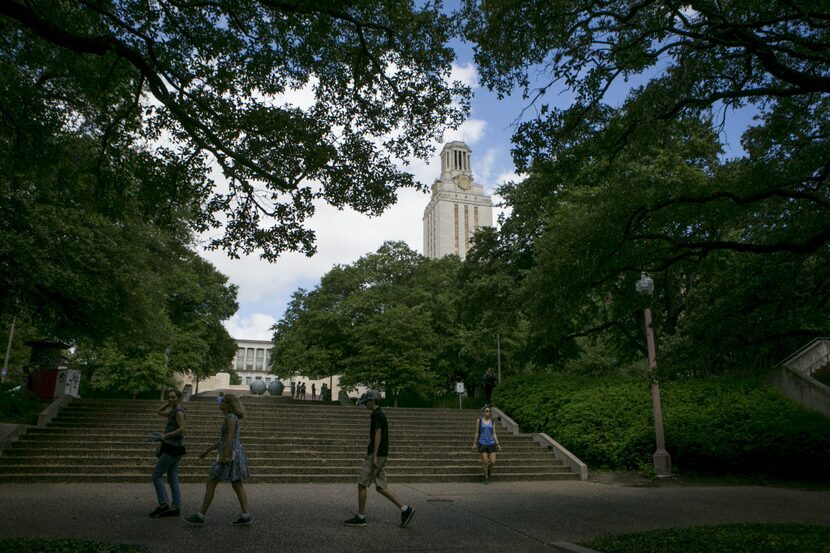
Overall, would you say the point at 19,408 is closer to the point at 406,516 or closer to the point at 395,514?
the point at 395,514

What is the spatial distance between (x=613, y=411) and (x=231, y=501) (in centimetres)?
1173

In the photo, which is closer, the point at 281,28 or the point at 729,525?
the point at 729,525

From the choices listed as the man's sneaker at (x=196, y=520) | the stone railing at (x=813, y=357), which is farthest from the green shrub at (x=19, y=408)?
the stone railing at (x=813, y=357)

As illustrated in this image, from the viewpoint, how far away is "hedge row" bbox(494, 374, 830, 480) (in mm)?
13156

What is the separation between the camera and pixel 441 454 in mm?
16234

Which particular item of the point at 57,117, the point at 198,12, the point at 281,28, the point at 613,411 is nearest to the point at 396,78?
the point at 281,28

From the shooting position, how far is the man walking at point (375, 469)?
24.5ft

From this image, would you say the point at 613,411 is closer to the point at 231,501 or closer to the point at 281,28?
the point at 231,501

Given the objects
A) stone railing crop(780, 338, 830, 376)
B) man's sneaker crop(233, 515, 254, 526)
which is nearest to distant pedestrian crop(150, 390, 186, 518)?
man's sneaker crop(233, 515, 254, 526)

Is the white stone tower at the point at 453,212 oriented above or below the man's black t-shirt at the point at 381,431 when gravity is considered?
above

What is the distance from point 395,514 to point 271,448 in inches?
308

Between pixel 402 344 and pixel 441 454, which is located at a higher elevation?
pixel 402 344

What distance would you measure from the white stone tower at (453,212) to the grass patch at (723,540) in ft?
362

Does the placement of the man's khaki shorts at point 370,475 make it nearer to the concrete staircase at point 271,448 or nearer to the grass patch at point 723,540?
the grass patch at point 723,540
